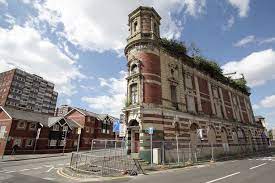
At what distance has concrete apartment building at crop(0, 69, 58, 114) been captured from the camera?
76.9 meters

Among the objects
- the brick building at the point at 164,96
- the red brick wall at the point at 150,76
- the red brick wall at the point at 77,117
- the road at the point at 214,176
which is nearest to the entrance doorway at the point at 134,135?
the brick building at the point at 164,96

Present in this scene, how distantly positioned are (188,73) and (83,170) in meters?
20.5

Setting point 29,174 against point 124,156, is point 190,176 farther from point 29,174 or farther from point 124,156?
point 29,174

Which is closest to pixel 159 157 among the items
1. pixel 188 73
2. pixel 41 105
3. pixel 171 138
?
pixel 171 138

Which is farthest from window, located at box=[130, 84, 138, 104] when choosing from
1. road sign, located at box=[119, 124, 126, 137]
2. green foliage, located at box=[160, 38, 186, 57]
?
green foliage, located at box=[160, 38, 186, 57]

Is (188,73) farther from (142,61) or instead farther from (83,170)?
(83,170)

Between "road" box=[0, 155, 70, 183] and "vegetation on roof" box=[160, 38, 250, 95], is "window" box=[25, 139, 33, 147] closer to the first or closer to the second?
"road" box=[0, 155, 70, 183]

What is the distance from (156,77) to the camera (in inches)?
897

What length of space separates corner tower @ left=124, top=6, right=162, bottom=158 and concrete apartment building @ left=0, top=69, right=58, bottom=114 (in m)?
71.9

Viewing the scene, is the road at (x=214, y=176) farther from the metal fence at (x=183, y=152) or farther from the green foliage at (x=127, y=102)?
the green foliage at (x=127, y=102)

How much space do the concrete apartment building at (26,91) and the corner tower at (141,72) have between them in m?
71.9

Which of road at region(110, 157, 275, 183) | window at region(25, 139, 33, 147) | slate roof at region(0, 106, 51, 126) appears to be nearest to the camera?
road at region(110, 157, 275, 183)

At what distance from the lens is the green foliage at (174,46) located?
83.2ft

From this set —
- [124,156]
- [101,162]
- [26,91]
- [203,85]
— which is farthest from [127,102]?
[26,91]
